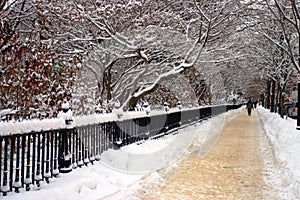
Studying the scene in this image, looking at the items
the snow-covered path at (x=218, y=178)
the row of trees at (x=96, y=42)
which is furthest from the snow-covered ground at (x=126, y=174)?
the row of trees at (x=96, y=42)

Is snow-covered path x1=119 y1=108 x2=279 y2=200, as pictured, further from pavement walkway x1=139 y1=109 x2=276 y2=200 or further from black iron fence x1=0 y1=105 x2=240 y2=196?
black iron fence x1=0 y1=105 x2=240 y2=196

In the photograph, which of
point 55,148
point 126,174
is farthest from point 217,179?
point 55,148

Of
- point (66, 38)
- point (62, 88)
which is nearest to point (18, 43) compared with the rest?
point (62, 88)

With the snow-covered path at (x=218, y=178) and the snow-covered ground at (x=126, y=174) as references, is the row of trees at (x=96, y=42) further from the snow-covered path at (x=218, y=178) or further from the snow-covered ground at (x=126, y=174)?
the snow-covered path at (x=218, y=178)

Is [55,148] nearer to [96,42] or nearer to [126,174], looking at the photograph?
[126,174]

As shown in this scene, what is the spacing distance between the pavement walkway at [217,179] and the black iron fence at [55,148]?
167cm

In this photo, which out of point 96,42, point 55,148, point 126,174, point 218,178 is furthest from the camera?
point 96,42

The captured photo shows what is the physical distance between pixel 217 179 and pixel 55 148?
11.5 ft

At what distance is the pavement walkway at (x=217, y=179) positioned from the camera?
243 inches

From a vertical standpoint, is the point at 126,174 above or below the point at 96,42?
below

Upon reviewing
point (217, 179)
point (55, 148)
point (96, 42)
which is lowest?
point (217, 179)

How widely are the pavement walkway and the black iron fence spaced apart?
167 centimetres

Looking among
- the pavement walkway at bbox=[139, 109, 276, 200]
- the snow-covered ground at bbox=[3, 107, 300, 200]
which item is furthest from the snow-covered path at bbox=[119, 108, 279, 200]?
the snow-covered ground at bbox=[3, 107, 300, 200]

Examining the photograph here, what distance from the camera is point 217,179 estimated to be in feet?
24.1
